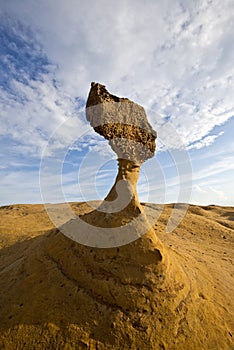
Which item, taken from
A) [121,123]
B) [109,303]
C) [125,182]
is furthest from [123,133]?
[109,303]

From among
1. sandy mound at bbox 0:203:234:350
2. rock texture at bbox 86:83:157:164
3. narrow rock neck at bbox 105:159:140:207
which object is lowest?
sandy mound at bbox 0:203:234:350

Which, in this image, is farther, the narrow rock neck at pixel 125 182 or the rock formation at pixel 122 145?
the narrow rock neck at pixel 125 182

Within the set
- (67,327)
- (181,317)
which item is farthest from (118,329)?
(181,317)

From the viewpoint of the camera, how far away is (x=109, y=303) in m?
5.09

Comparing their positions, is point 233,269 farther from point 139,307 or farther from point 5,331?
point 5,331

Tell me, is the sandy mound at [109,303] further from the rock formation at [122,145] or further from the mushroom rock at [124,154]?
the rock formation at [122,145]

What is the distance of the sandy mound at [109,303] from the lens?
15.1 ft

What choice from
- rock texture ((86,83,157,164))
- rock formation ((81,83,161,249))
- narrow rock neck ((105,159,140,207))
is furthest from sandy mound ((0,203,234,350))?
rock texture ((86,83,157,164))

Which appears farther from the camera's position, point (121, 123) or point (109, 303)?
point (121, 123)

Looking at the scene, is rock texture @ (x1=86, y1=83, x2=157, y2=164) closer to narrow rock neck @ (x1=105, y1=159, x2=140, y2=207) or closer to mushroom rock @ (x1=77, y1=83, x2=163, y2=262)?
mushroom rock @ (x1=77, y1=83, x2=163, y2=262)

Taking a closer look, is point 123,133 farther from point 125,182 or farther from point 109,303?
point 109,303

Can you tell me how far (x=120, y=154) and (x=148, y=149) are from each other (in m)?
1.01

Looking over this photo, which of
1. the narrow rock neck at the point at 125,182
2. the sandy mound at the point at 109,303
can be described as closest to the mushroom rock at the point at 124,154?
the narrow rock neck at the point at 125,182

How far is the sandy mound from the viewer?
181 inches
